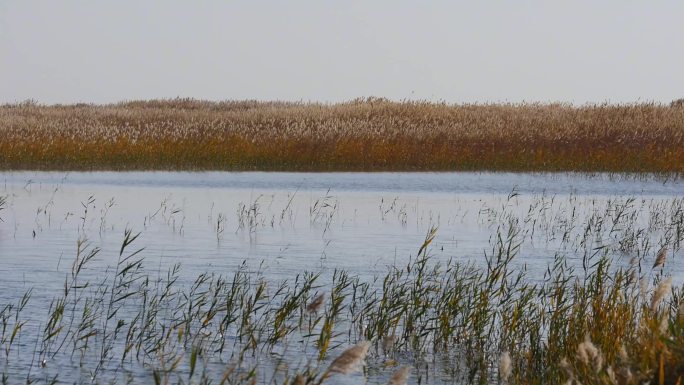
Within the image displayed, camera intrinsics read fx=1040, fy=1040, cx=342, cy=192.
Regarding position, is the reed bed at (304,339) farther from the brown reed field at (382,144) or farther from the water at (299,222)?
the brown reed field at (382,144)

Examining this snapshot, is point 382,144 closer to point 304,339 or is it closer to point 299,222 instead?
point 299,222

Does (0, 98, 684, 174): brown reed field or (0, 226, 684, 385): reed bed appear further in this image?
(0, 98, 684, 174): brown reed field

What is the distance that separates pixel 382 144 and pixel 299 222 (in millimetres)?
13240

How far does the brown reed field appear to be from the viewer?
27.3m

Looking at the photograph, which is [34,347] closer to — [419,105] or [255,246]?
[255,246]

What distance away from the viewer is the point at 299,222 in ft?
51.8

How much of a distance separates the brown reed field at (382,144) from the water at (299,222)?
2.43m

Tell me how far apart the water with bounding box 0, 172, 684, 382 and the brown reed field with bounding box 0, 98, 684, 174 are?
243cm

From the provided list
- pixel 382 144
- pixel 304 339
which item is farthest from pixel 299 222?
pixel 382 144

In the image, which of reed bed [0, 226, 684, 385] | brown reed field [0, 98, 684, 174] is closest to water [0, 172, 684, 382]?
reed bed [0, 226, 684, 385]

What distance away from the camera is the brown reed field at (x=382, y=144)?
89.7ft

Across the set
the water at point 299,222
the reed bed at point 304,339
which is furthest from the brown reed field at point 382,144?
the reed bed at point 304,339

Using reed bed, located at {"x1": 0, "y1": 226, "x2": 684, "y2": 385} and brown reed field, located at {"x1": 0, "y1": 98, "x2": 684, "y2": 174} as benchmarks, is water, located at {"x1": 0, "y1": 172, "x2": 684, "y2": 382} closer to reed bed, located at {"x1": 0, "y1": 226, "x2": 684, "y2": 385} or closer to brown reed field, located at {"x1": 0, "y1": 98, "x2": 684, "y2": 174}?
reed bed, located at {"x1": 0, "y1": 226, "x2": 684, "y2": 385}

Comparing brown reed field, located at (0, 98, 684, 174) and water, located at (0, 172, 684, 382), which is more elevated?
brown reed field, located at (0, 98, 684, 174)
